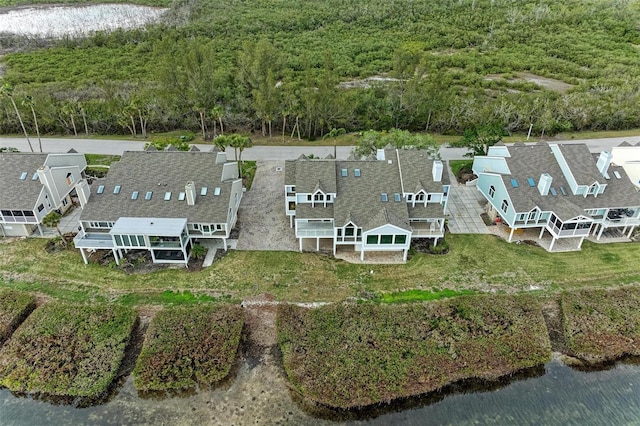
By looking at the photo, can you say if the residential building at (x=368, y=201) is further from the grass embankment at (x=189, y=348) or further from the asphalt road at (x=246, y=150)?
the asphalt road at (x=246, y=150)

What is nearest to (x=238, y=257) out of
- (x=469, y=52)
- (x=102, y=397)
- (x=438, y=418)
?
(x=102, y=397)

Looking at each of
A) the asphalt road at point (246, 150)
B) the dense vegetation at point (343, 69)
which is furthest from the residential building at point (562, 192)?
the dense vegetation at point (343, 69)

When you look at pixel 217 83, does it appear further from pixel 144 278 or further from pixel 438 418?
pixel 438 418

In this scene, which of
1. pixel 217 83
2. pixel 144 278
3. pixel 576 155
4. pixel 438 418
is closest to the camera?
pixel 438 418

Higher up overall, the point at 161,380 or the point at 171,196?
the point at 171,196

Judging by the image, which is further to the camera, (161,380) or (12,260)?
(12,260)

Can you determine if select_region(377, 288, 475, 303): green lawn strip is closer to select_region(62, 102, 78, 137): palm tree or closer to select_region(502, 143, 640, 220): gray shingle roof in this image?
select_region(502, 143, 640, 220): gray shingle roof

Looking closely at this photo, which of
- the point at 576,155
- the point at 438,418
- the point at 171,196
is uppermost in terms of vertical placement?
the point at 576,155

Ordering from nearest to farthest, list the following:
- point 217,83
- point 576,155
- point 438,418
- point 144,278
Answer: point 438,418
point 144,278
point 576,155
point 217,83
